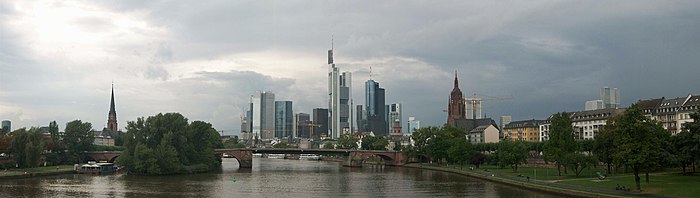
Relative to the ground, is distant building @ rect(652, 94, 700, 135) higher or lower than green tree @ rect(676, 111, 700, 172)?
higher

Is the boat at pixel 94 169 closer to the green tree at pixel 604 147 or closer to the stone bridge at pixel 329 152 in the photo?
the stone bridge at pixel 329 152

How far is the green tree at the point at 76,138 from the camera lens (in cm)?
14438

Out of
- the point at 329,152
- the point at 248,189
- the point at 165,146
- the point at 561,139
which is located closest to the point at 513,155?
the point at 561,139

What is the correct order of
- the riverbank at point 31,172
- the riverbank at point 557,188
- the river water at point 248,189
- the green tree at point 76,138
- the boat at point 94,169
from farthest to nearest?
the green tree at point 76,138
the boat at point 94,169
the riverbank at point 31,172
the river water at point 248,189
the riverbank at point 557,188

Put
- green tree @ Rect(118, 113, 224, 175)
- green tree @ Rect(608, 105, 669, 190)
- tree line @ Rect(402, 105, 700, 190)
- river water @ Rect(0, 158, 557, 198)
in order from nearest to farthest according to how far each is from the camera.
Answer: green tree @ Rect(608, 105, 669, 190)
tree line @ Rect(402, 105, 700, 190)
river water @ Rect(0, 158, 557, 198)
green tree @ Rect(118, 113, 224, 175)

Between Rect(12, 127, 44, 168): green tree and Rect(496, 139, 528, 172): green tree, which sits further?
Rect(496, 139, 528, 172): green tree

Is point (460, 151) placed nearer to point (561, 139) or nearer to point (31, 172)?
point (561, 139)

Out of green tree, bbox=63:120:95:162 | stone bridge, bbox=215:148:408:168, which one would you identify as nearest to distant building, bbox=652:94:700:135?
stone bridge, bbox=215:148:408:168

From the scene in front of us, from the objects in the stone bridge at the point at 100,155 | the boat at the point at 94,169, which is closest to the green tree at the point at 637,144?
the boat at the point at 94,169

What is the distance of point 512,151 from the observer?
11556 cm

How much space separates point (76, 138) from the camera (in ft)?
480

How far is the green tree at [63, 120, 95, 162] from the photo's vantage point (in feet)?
474

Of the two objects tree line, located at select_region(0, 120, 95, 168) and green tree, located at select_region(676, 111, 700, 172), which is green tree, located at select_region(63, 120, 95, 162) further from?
green tree, located at select_region(676, 111, 700, 172)

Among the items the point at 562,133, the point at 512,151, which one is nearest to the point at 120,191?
the point at 562,133
